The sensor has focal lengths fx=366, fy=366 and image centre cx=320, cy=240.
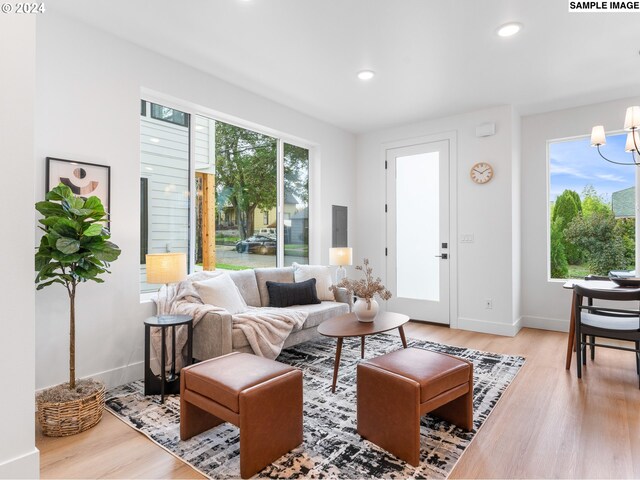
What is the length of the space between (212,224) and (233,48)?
1.71 metres

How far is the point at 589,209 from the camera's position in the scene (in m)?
4.56

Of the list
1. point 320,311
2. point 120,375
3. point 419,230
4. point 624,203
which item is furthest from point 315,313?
point 624,203

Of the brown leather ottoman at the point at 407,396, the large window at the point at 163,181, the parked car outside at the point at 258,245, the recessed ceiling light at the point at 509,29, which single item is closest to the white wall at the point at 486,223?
the recessed ceiling light at the point at 509,29

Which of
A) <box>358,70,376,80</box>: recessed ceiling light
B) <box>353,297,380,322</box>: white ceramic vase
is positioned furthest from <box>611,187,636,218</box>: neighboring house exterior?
<box>353,297,380,322</box>: white ceramic vase

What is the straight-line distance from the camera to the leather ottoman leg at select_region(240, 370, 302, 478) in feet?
5.90

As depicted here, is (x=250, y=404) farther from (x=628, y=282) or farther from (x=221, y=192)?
(x=628, y=282)

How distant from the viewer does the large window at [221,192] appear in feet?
11.2

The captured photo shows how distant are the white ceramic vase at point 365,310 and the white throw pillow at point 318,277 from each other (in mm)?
1162

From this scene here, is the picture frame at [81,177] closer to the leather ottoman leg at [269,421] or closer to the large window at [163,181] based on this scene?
the large window at [163,181]

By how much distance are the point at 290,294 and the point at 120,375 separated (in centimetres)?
170

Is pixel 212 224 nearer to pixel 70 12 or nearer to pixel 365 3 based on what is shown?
pixel 70 12

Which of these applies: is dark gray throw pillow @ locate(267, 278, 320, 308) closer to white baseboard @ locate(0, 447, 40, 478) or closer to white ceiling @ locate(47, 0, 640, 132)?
white ceiling @ locate(47, 0, 640, 132)

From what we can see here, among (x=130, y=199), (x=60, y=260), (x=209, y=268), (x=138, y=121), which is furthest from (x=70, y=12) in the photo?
(x=209, y=268)

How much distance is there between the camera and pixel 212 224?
391 cm
